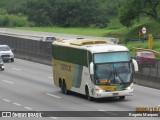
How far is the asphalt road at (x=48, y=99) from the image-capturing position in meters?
28.7

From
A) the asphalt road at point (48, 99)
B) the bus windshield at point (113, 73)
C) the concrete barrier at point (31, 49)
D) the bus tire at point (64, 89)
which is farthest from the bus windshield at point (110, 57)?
the concrete barrier at point (31, 49)

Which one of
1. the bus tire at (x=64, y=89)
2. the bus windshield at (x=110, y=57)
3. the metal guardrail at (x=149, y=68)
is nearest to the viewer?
the bus windshield at (x=110, y=57)

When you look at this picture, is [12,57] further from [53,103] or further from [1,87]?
[53,103]

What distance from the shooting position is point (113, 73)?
3048 centimetres

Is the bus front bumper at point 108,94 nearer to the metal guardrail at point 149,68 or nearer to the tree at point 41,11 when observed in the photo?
the metal guardrail at point 149,68

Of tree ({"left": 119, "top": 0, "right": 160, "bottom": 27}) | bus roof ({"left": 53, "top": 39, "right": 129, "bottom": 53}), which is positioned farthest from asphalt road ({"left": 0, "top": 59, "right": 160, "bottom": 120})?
tree ({"left": 119, "top": 0, "right": 160, "bottom": 27})

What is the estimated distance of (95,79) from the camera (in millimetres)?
30469

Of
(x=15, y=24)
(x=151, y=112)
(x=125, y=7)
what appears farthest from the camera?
(x=15, y=24)

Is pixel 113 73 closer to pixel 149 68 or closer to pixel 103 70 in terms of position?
pixel 103 70

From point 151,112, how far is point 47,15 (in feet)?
384

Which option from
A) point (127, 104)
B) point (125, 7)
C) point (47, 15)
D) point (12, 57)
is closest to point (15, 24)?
point (47, 15)

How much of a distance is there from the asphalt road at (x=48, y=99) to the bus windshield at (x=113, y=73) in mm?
1025

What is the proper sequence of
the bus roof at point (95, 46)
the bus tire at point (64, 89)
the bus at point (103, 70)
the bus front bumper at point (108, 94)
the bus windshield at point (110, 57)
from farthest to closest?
the bus tire at point (64, 89), the bus roof at point (95, 46), the bus windshield at point (110, 57), the bus at point (103, 70), the bus front bumper at point (108, 94)

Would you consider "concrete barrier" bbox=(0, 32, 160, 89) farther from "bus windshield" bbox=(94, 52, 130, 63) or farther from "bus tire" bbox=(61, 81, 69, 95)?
"bus windshield" bbox=(94, 52, 130, 63)
